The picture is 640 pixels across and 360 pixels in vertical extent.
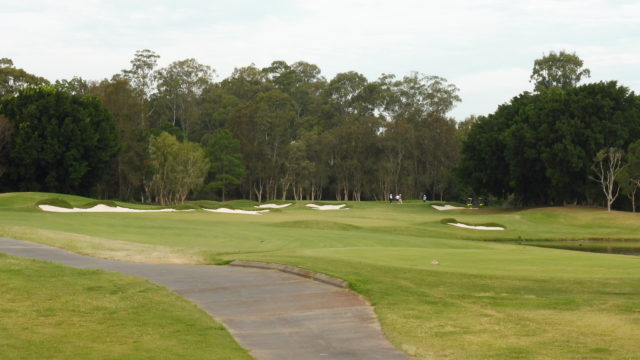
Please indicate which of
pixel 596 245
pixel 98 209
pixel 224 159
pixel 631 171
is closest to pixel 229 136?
pixel 224 159

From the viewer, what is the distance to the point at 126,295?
14.4 m

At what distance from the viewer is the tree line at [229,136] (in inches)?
3071

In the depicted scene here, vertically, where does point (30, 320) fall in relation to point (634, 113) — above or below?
below

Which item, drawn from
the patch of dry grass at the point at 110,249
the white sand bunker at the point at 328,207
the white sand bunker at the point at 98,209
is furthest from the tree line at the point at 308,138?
the patch of dry grass at the point at 110,249

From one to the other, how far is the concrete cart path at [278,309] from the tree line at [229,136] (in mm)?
60525

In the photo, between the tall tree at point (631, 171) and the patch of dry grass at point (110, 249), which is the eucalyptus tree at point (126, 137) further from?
the patch of dry grass at point (110, 249)

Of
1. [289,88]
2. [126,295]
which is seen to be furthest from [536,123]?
[289,88]

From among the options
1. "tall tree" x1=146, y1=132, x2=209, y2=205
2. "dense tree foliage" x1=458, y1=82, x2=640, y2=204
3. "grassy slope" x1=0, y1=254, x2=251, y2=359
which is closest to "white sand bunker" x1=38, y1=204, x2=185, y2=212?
"tall tree" x1=146, y1=132, x2=209, y2=205

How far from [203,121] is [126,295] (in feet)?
384

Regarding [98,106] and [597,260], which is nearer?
[597,260]

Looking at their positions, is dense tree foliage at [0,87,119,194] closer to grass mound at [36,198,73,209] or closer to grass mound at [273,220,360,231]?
grass mound at [36,198,73,209]

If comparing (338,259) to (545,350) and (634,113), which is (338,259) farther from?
(634,113)

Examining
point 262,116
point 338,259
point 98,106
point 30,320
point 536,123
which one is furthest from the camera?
point 262,116

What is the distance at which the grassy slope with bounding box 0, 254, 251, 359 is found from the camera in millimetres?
9859
